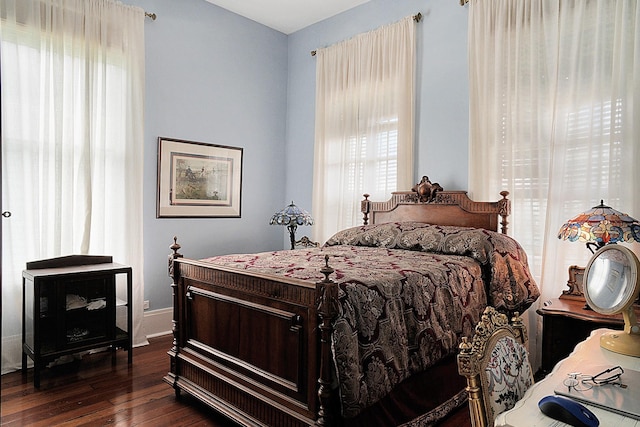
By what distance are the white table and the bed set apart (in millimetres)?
828

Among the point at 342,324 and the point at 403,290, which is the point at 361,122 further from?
the point at 342,324

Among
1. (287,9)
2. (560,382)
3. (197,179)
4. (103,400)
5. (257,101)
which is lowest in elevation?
(103,400)

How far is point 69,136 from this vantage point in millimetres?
3461

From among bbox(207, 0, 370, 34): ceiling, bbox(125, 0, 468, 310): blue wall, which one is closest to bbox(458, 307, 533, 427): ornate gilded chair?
bbox(125, 0, 468, 310): blue wall

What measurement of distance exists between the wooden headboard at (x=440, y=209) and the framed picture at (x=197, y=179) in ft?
4.73

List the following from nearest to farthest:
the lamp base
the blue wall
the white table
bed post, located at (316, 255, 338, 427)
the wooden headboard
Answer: the white table → the lamp base → bed post, located at (316, 255, 338, 427) → the wooden headboard → the blue wall

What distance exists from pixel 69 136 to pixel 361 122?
2554 mm

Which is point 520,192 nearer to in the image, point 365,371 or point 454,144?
point 454,144

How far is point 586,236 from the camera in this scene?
2.46 metres

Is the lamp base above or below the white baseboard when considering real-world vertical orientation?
above

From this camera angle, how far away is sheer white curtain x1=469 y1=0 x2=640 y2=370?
2848 millimetres

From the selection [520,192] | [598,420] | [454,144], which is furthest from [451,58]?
[598,420]

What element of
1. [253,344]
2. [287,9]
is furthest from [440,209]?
[287,9]

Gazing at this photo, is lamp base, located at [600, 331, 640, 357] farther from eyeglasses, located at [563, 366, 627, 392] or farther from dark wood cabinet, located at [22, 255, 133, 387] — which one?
dark wood cabinet, located at [22, 255, 133, 387]
